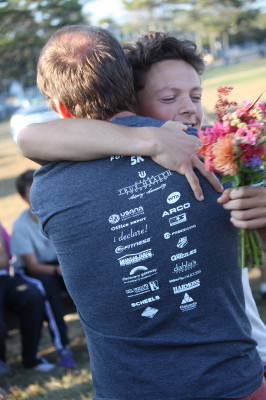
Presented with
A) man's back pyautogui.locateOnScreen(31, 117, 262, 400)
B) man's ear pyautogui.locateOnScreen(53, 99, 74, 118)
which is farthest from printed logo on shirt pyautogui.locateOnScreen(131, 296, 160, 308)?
man's ear pyautogui.locateOnScreen(53, 99, 74, 118)

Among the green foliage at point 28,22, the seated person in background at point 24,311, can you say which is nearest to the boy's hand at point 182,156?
the seated person in background at point 24,311

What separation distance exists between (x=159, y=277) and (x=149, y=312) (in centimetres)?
12

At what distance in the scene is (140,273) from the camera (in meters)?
1.58

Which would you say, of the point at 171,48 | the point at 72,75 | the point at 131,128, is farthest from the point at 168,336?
the point at 171,48

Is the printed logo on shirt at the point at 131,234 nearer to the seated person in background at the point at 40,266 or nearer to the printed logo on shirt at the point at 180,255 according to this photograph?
the printed logo on shirt at the point at 180,255

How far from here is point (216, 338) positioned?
157cm

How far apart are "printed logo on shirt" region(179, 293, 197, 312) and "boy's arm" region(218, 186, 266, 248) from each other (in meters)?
0.26

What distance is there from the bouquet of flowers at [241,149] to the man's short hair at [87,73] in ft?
→ 1.11

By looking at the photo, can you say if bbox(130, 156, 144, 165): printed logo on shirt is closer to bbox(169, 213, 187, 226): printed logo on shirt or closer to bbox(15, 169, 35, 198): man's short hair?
bbox(169, 213, 187, 226): printed logo on shirt

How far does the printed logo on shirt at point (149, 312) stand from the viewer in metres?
1.59

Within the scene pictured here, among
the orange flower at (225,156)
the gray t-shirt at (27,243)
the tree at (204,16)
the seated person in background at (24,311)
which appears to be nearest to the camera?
the orange flower at (225,156)

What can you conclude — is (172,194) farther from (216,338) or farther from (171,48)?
(171,48)

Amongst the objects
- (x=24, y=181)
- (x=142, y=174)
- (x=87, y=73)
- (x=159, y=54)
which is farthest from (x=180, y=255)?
(x=24, y=181)

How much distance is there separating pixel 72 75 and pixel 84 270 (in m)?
0.63
